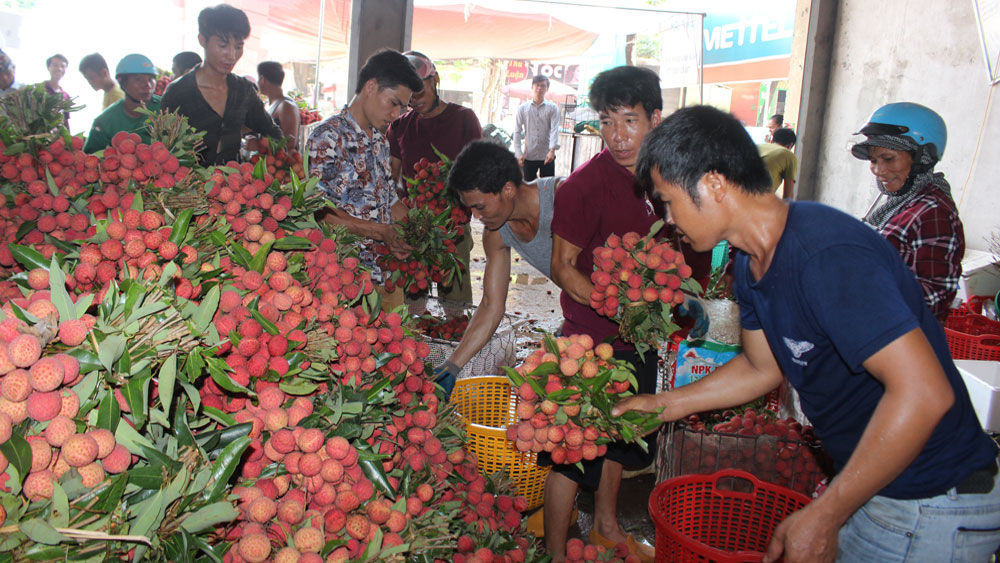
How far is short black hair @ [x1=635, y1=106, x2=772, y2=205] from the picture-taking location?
134cm

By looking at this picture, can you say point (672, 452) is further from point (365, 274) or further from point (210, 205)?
point (210, 205)

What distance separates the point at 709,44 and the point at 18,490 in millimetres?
9997

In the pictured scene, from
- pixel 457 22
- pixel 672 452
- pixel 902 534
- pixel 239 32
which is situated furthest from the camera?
pixel 457 22

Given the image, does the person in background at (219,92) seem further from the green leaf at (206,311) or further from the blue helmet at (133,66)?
the green leaf at (206,311)

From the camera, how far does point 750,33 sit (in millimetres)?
8508

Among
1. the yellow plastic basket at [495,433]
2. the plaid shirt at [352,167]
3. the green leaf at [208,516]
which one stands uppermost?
the plaid shirt at [352,167]

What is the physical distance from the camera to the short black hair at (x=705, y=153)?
52.7 inches

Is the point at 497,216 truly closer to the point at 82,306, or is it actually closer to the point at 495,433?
the point at 495,433

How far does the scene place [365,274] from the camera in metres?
1.78

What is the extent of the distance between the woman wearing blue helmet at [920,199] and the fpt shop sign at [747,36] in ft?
17.6


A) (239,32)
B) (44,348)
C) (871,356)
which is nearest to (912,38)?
(239,32)

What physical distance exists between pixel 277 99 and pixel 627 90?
3909mm

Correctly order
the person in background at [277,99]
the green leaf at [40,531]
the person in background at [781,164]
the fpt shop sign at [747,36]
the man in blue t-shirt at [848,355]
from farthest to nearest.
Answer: the fpt shop sign at [747,36] → the person in background at [781,164] → the person in background at [277,99] → the man in blue t-shirt at [848,355] → the green leaf at [40,531]

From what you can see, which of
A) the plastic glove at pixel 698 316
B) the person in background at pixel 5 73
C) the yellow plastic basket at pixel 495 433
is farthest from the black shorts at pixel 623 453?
the person in background at pixel 5 73
